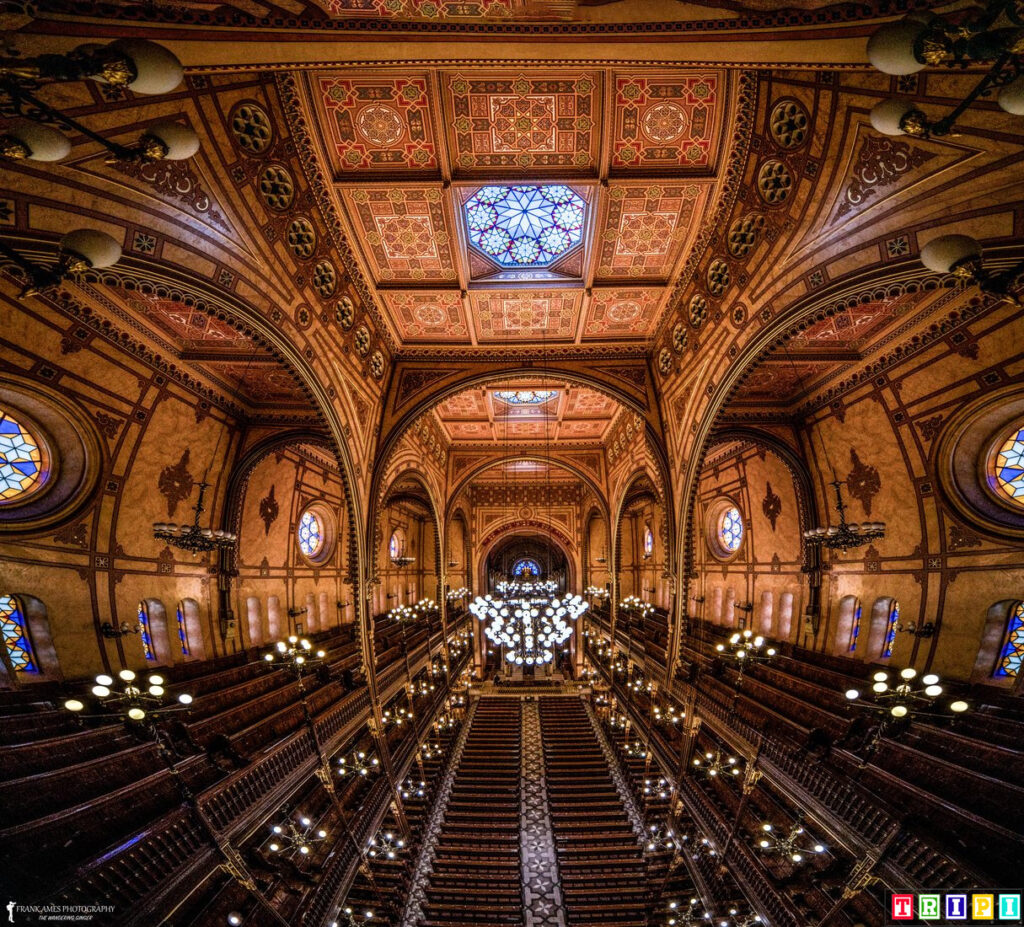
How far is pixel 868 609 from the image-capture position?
39.7 feet

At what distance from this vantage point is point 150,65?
269 centimetres

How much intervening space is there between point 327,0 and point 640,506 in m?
25.7

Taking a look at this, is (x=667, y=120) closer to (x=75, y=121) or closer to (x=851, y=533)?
(x=851, y=533)

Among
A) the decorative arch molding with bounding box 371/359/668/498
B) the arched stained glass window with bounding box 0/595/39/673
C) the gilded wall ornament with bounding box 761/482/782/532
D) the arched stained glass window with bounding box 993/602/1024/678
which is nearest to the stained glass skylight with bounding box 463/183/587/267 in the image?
the decorative arch molding with bounding box 371/359/668/498

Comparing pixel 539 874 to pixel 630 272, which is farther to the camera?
pixel 539 874

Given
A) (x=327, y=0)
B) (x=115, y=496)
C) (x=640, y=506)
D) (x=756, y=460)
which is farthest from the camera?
(x=640, y=506)

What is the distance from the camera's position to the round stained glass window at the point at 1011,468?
30.3 feet

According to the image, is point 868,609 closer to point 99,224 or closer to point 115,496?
point 99,224

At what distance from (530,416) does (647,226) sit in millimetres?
11537

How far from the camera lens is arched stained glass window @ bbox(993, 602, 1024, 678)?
8.98 metres

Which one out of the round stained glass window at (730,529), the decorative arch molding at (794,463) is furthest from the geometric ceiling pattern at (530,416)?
the round stained glass window at (730,529)

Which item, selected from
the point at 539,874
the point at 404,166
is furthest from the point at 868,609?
the point at 404,166

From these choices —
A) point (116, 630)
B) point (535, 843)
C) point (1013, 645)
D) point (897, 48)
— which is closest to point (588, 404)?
point (1013, 645)

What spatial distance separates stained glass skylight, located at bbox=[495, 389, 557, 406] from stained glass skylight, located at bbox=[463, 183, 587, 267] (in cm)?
697
